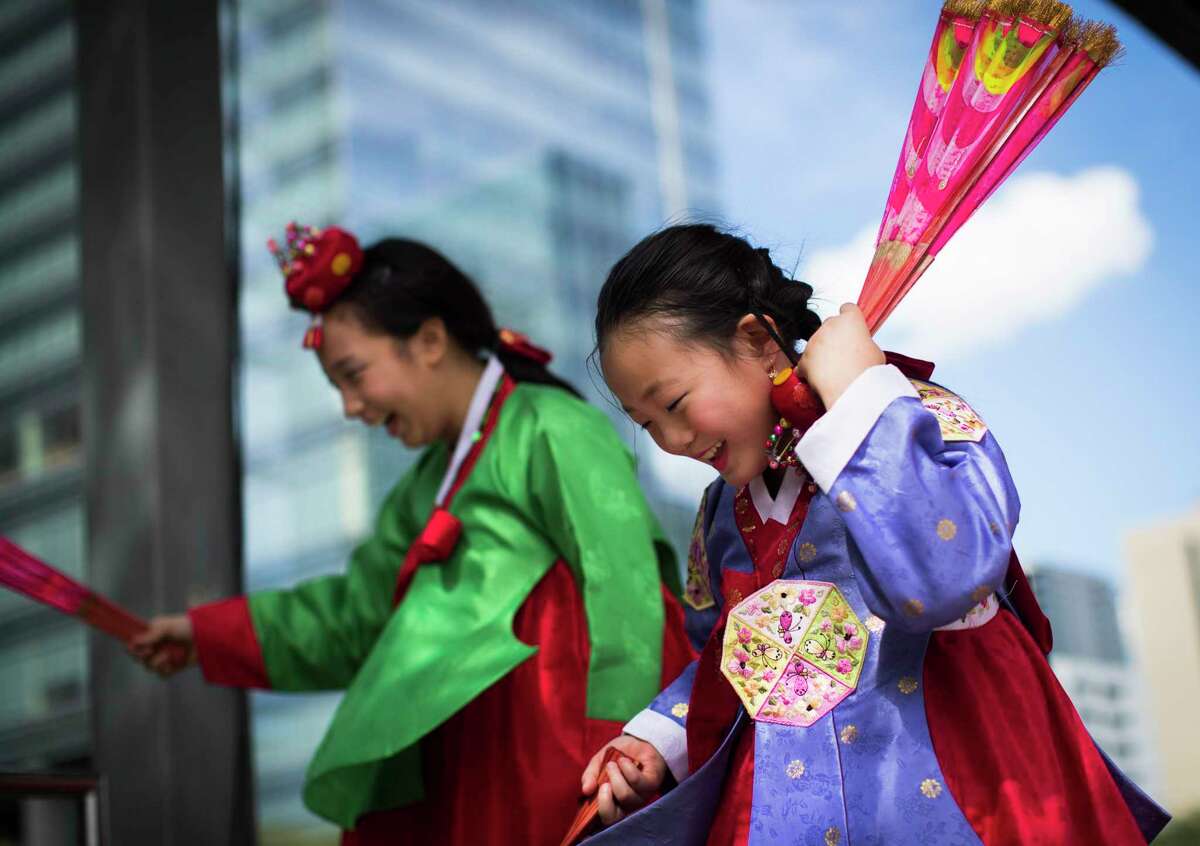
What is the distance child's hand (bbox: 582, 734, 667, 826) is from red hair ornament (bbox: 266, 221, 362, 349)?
0.98 m

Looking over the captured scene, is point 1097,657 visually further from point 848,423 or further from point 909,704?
point 848,423

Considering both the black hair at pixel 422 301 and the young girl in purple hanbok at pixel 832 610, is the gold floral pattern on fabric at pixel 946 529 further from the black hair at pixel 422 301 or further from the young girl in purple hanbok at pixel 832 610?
the black hair at pixel 422 301

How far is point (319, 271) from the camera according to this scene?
6.74 feet

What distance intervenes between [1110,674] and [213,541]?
5.60 ft

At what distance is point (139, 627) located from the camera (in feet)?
6.93

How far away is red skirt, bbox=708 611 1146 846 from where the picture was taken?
3.60 ft

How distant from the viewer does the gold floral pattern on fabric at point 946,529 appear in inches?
41.4

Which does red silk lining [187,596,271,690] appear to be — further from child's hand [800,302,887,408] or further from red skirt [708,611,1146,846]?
child's hand [800,302,887,408]

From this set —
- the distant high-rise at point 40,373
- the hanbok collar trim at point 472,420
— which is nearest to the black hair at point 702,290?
the hanbok collar trim at point 472,420

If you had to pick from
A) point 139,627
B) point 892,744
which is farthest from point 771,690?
point 139,627

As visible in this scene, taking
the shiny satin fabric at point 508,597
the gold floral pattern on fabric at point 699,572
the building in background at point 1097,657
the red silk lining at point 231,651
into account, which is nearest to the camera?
the gold floral pattern on fabric at point 699,572

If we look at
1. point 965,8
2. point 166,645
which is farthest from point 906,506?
point 166,645

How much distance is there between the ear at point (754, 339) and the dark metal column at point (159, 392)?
162 centimetres

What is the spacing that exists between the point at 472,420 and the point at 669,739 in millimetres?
802
